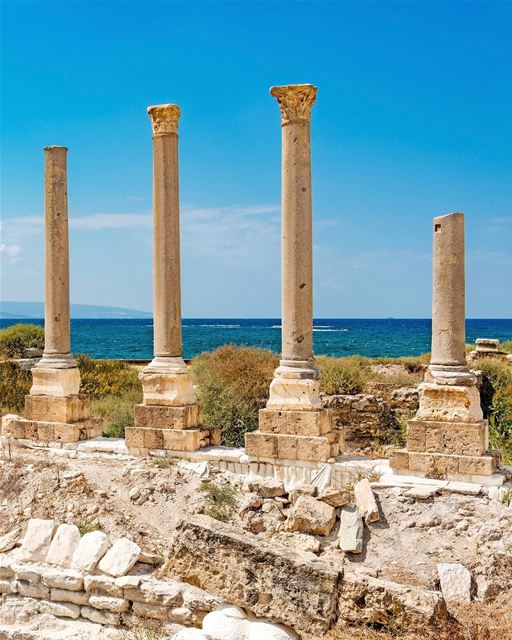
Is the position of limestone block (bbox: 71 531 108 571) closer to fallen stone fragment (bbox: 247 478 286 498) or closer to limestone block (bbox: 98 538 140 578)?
limestone block (bbox: 98 538 140 578)

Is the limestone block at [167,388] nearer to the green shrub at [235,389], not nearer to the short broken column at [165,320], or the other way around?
the short broken column at [165,320]

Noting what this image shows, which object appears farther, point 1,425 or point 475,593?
point 1,425

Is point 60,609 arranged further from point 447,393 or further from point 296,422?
point 447,393

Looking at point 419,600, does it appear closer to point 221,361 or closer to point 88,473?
point 88,473

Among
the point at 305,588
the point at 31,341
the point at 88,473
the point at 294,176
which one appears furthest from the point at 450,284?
the point at 31,341

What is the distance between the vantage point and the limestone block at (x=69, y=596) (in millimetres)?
8398

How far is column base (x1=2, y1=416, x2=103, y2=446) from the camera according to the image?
13.0 m

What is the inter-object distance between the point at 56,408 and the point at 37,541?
4.35 meters

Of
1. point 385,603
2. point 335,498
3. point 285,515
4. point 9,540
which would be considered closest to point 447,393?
point 335,498

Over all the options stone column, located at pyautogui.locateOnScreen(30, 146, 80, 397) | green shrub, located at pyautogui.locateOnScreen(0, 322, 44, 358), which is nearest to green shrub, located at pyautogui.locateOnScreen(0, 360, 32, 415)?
green shrub, located at pyautogui.locateOnScreen(0, 322, 44, 358)

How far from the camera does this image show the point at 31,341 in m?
26.2

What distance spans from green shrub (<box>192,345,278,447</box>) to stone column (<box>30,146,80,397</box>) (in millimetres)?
3775

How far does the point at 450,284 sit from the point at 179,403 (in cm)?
482

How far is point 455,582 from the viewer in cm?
827
